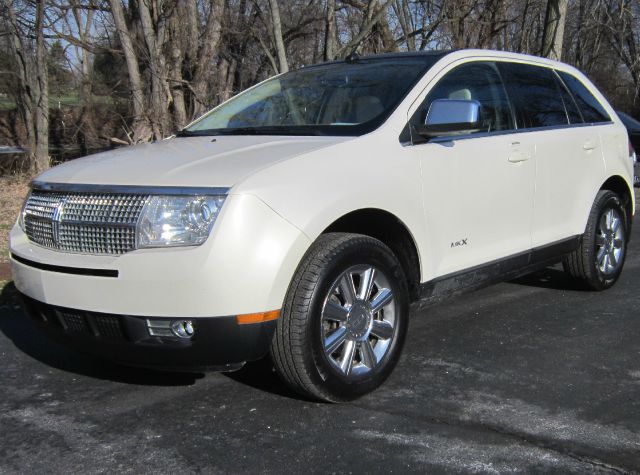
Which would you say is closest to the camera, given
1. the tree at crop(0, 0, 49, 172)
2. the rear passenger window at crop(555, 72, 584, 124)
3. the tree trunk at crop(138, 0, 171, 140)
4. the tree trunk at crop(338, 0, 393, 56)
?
the rear passenger window at crop(555, 72, 584, 124)

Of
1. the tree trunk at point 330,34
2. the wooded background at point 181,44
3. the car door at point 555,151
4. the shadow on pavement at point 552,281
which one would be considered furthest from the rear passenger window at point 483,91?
the tree trunk at point 330,34

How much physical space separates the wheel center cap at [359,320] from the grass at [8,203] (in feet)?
14.7

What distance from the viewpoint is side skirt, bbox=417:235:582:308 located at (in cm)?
424

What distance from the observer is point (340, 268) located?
353 cm

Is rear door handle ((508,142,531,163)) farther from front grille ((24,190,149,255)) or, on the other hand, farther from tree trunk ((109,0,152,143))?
tree trunk ((109,0,152,143))

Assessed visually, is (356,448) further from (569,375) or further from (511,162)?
(511,162)

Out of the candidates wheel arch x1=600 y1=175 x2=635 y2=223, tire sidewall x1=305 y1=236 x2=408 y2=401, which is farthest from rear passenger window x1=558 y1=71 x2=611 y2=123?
tire sidewall x1=305 y1=236 x2=408 y2=401

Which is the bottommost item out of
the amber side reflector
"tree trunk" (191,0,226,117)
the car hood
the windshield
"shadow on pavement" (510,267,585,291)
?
"shadow on pavement" (510,267,585,291)

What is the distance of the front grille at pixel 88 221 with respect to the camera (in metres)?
3.31

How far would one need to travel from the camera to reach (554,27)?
556 inches

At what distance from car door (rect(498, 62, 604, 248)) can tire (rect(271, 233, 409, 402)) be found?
5.06 feet

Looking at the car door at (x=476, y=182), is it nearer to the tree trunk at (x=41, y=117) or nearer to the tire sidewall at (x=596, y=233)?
the tire sidewall at (x=596, y=233)

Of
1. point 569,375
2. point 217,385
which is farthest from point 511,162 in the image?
point 217,385

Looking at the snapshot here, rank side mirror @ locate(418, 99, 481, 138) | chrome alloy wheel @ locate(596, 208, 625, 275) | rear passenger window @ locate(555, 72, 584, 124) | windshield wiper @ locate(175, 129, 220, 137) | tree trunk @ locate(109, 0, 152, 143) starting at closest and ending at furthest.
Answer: side mirror @ locate(418, 99, 481, 138) → windshield wiper @ locate(175, 129, 220, 137) → rear passenger window @ locate(555, 72, 584, 124) → chrome alloy wheel @ locate(596, 208, 625, 275) → tree trunk @ locate(109, 0, 152, 143)
